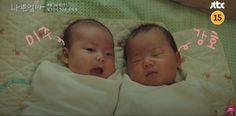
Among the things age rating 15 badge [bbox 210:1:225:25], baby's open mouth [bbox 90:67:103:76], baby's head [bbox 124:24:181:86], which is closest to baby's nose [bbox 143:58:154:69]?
baby's head [bbox 124:24:181:86]

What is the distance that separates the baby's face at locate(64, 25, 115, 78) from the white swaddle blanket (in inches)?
0.8

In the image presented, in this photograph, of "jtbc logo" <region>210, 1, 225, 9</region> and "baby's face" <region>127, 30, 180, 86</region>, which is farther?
"jtbc logo" <region>210, 1, 225, 9</region>

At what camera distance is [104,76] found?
0.90 metres

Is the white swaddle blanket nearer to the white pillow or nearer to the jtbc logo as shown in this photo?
the white pillow

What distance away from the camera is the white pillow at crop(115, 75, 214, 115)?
0.83 m

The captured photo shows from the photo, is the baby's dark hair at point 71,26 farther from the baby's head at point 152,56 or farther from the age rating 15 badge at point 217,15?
the age rating 15 badge at point 217,15

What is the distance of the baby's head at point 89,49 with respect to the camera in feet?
2.91

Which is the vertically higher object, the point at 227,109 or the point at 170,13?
the point at 170,13

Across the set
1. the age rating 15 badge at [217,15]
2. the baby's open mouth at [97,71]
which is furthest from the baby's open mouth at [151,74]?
the age rating 15 badge at [217,15]

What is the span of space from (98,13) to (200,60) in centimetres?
29

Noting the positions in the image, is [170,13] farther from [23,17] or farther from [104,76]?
[23,17]

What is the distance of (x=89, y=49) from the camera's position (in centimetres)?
90

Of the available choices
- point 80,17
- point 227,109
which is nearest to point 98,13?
point 80,17

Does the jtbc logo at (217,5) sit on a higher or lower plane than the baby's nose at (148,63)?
higher
